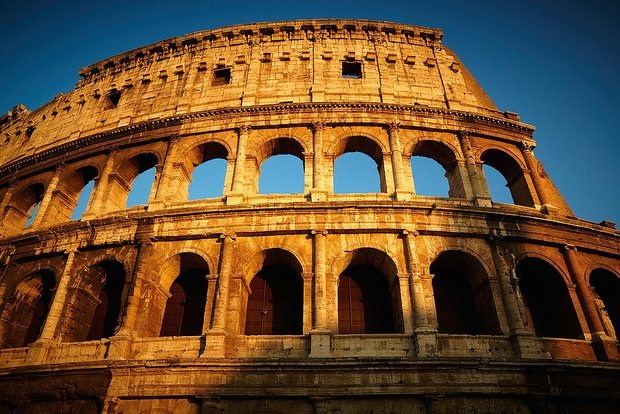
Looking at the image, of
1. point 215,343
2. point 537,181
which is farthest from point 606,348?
point 215,343

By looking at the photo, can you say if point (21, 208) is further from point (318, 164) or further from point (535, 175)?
point (535, 175)

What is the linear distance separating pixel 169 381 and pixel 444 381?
6345mm

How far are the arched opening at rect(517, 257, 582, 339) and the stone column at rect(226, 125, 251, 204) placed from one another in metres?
8.51

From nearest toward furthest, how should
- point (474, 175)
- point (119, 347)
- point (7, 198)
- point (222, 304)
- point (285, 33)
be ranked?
point (119, 347), point (222, 304), point (474, 175), point (7, 198), point (285, 33)

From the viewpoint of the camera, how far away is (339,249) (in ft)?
37.3

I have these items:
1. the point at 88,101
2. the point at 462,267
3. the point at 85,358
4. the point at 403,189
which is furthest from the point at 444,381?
the point at 88,101

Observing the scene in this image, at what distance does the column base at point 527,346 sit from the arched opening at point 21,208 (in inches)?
669

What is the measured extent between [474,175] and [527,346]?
5.51m

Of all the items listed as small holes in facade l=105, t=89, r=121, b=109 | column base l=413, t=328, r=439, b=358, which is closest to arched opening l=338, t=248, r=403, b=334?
column base l=413, t=328, r=439, b=358

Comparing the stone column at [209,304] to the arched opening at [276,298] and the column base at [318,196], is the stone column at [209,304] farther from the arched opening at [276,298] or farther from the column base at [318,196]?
the column base at [318,196]

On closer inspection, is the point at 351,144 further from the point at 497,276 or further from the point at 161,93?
the point at 161,93

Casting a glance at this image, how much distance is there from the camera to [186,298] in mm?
12211

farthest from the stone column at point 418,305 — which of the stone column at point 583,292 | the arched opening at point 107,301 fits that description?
the arched opening at point 107,301

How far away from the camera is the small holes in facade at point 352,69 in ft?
53.2
